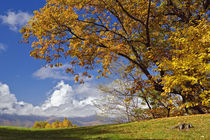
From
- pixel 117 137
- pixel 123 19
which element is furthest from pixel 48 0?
pixel 117 137

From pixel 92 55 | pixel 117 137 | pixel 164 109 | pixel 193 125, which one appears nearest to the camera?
pixel 117 137

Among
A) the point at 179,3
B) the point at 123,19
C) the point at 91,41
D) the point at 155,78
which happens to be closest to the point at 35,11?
the point at 91,41

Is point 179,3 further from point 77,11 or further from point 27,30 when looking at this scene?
point 27,30

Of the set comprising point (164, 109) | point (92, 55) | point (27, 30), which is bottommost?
point (164, 109)

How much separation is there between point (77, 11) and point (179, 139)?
12277 millimetres

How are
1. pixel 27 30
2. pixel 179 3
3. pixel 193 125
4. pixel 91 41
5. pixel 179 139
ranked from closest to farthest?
pixel 179 139, pixel 193 125, pixel 27 30, pixel 91 41, pixel 179 3

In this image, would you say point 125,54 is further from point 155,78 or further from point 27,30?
point 27,30

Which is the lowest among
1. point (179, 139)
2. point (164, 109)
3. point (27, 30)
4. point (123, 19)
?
point (179, 139)

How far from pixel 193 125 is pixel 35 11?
14083mm

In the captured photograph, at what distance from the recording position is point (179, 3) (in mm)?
19406

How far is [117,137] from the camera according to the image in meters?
11.5

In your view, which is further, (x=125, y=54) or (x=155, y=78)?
(x=125, y=54)

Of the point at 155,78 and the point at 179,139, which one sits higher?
the point at 155,78

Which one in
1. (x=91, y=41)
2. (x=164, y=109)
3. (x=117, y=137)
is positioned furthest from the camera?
(x=164, y=109)
